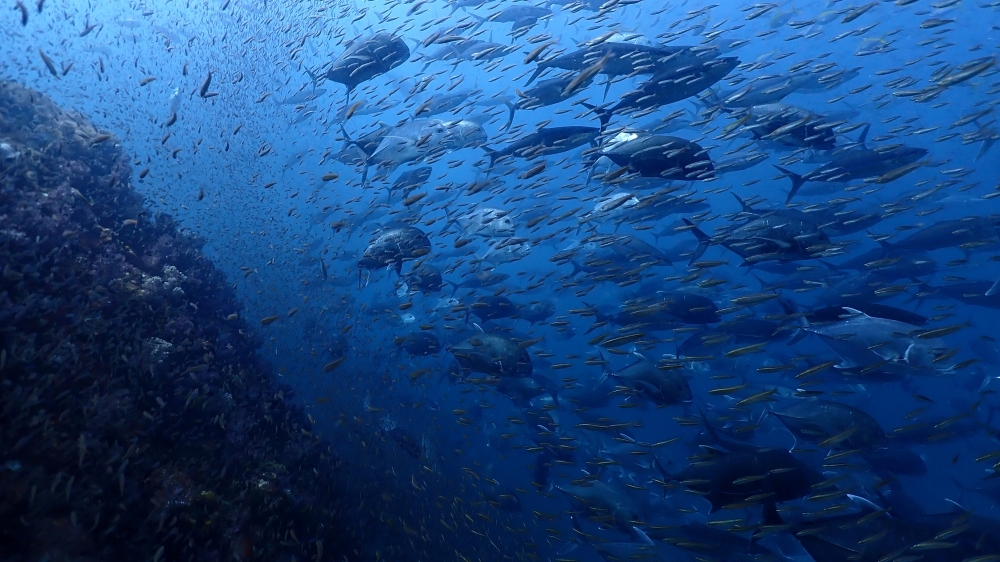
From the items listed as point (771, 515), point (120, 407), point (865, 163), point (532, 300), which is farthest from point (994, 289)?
point (120, 407)

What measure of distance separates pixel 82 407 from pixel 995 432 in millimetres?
11249

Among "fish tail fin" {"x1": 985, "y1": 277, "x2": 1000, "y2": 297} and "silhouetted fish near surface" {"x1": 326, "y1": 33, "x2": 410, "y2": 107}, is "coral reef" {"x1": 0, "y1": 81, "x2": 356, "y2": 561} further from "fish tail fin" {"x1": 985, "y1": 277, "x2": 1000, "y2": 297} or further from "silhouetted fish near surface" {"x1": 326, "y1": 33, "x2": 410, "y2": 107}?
"fish tail fin" {"x1": 985, "y1": 277, "x2": 1000, "y2": 297}

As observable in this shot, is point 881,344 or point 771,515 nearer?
point 771,515

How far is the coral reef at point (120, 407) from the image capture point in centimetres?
350

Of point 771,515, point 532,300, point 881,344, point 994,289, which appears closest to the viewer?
point 771,515

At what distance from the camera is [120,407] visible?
440 cm

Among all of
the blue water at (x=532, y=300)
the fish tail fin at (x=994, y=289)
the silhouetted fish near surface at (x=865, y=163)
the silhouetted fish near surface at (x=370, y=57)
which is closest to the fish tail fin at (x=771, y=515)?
the blue water at (x=532, y=300)

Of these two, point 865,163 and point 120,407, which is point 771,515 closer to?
point 865,163

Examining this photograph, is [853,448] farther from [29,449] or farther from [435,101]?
[435,101]

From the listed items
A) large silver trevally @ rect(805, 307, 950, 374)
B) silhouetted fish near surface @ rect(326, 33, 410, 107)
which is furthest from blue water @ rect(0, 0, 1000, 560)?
silhouetted fish near surface @ rect(326, 33, 410, 107)

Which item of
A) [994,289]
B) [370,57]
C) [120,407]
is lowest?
[994,289]

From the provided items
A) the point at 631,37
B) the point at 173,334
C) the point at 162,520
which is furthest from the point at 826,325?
the point at 173,334

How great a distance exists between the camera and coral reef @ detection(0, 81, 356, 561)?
3.50 meters

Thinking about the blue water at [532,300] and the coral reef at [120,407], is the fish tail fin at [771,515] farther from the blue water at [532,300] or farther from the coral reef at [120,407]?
the coral reef at [120,407]
